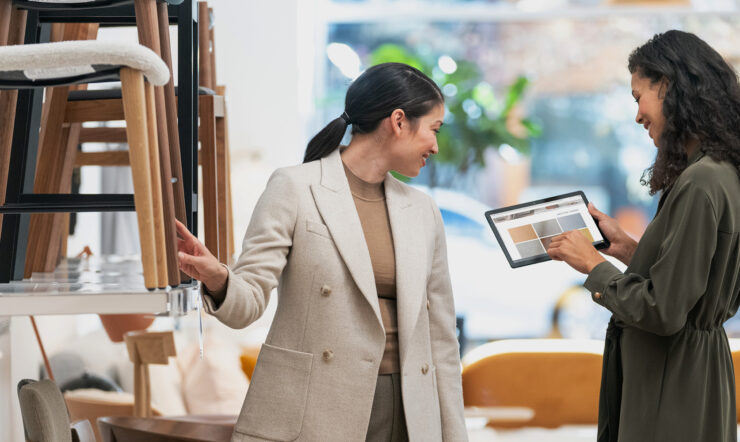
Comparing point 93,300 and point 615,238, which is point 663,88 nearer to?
point 615,238

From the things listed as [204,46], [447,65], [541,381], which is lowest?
[541,381]

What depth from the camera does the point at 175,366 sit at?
425cm

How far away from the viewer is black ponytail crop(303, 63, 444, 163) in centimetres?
180

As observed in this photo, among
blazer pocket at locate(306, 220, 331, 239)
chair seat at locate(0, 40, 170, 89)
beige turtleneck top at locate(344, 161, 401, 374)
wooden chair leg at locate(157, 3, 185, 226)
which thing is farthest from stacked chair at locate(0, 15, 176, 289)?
beige turtleneck top at locate(344, 161, 401, 374)

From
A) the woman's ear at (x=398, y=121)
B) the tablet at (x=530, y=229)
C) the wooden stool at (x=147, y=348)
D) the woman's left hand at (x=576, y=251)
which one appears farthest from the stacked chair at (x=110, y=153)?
the woman's left hand at (x=576, y=251)

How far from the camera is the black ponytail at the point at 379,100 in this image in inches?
70.9

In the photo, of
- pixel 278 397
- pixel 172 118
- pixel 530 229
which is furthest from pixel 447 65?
pixel 278 397

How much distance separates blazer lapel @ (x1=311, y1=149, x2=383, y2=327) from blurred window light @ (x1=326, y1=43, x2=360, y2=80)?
5.23 meters

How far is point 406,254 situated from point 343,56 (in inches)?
212

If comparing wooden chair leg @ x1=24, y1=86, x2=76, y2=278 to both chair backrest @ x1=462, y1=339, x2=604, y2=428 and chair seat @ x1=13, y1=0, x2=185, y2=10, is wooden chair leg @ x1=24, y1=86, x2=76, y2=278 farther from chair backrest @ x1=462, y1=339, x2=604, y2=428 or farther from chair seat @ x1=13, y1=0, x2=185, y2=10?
chair backrest @ x1=462, y1=339, x2=604, y2=428

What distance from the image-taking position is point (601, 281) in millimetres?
1834

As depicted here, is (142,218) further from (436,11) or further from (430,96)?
(436,11)

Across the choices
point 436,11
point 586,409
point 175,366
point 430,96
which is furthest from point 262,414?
point 436,11

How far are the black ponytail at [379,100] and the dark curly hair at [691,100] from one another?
491 millimetres
